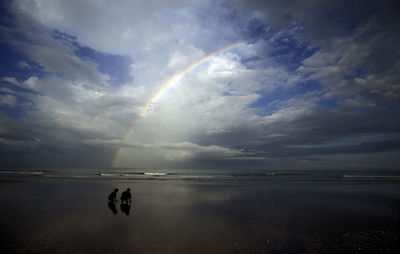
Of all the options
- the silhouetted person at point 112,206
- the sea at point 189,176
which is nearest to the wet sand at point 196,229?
the silhouetted person at point 112,206

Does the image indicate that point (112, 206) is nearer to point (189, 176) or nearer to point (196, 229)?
point (196, 229)

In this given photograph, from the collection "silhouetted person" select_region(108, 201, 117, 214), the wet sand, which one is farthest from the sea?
the wet sand

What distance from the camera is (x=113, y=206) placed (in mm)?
18734

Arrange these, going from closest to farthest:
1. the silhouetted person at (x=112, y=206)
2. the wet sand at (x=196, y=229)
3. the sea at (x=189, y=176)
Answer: the wet sand at (x=196, y=229) < the silhouetted person at (x=112, y=206) < the sea at (x=189, y=176)

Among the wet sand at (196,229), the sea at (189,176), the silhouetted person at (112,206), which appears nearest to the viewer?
the wet sand at (196,229)

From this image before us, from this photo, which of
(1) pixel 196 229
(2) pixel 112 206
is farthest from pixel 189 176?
(1) pixel 196 229

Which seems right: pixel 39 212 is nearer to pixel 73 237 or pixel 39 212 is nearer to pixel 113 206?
pixel 113 206

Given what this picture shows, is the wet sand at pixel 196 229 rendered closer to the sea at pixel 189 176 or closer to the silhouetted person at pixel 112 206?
the silhouetted person at pixel 112 206

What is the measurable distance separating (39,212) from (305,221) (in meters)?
20.8

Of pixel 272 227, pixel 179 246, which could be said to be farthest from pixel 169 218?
pixel 272 227

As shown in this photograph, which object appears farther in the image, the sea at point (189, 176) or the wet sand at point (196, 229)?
the sea at point (189, 176)

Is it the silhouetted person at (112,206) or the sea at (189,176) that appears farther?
the sea at (189,176)

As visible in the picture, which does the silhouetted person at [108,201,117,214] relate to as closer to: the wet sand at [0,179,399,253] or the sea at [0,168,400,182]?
the wet sand at [0,179,399,253]

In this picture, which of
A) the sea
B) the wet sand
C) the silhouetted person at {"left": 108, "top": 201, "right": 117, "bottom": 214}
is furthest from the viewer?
the sea
